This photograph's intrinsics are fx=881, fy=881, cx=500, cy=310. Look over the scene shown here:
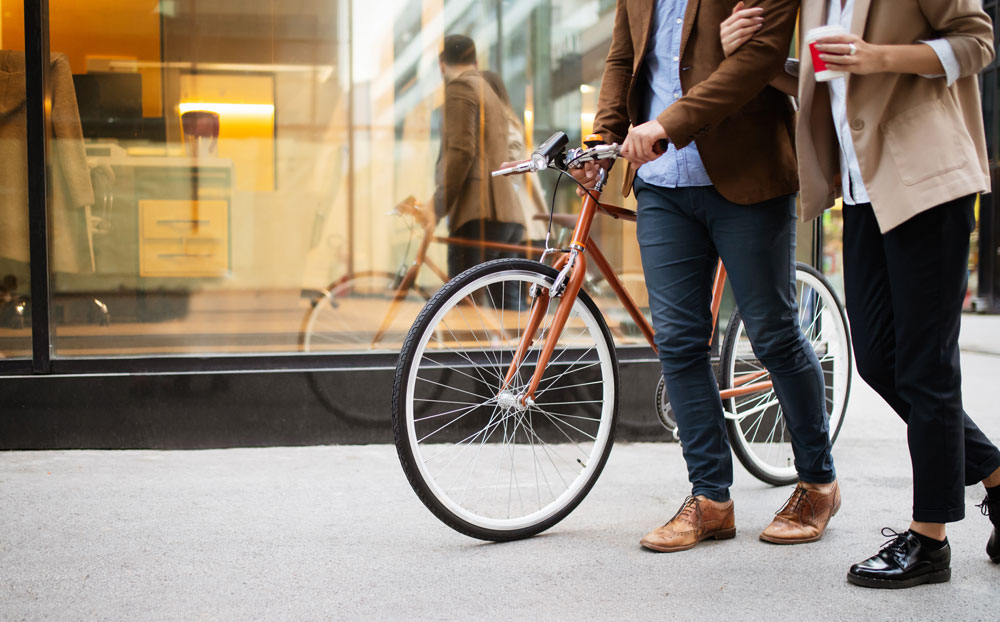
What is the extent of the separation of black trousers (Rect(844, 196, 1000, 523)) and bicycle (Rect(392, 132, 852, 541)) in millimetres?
827

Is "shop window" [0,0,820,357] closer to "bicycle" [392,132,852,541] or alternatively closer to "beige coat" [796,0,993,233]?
"bicycle" [392,132,852,541]

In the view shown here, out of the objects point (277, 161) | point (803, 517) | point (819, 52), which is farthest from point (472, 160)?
point (819, 52)

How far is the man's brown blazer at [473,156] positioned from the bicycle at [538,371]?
1.00 metres

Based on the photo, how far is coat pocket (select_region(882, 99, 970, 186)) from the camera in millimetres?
2223

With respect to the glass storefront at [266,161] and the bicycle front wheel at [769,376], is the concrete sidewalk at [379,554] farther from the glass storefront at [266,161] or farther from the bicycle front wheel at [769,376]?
the glass storefront at [266,161]

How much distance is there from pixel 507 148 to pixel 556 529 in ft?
8.21

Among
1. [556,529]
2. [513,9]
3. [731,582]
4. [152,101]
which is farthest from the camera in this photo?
[513,9]

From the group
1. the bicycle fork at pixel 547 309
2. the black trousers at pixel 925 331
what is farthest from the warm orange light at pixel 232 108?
the black trousers at pixel 925 331

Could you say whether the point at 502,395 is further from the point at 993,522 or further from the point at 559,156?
the point at 993,522

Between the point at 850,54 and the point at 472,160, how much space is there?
114 inches

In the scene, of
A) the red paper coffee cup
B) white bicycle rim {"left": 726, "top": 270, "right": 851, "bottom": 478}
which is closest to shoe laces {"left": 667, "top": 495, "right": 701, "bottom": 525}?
white bicycle rim {"left": 726, "top": 270, "right": 851, "bottom": 478}

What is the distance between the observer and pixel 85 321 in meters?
4.37

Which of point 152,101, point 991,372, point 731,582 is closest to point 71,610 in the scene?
point 731,582

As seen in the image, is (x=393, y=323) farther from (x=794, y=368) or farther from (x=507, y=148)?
(x=794, y=368)
